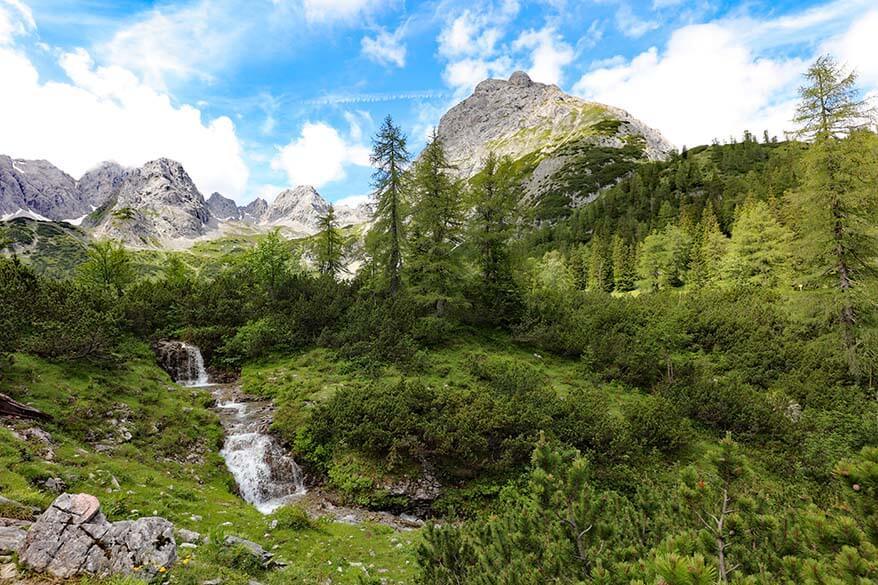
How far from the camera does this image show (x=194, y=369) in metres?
22.0

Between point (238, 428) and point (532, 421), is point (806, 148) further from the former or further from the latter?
point (238, 428)

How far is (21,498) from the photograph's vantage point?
7.16m

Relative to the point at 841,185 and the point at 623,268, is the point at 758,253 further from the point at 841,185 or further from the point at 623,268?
the point at 623,268

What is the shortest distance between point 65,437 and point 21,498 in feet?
18.0

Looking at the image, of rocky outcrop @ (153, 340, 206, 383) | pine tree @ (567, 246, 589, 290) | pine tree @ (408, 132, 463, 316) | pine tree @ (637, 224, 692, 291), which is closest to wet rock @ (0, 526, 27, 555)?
rocky outcrop @ (153, 340, 206, 383)

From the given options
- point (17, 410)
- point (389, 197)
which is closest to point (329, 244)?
point (389, 197)

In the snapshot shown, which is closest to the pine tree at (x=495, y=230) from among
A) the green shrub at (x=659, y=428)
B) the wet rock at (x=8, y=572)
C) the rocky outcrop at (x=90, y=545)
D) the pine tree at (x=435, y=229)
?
the pine tree at (x=435, y=229)

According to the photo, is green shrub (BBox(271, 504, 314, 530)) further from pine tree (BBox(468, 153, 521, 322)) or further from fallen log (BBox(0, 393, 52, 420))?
pine tree (BBox(468, 153, 521, 322))

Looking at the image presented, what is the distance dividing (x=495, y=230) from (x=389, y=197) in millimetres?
7404

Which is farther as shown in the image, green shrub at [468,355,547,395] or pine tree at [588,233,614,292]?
pine tree at [588,233,614,292]

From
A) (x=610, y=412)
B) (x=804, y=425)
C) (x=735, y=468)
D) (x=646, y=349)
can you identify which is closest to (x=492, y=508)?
(x=610, y=412)

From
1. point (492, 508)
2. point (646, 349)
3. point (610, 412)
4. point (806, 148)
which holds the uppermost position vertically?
point (806, 148)

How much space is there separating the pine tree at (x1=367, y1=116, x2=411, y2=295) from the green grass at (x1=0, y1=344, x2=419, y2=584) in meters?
13.9

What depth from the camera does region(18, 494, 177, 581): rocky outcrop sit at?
5.20 metres
